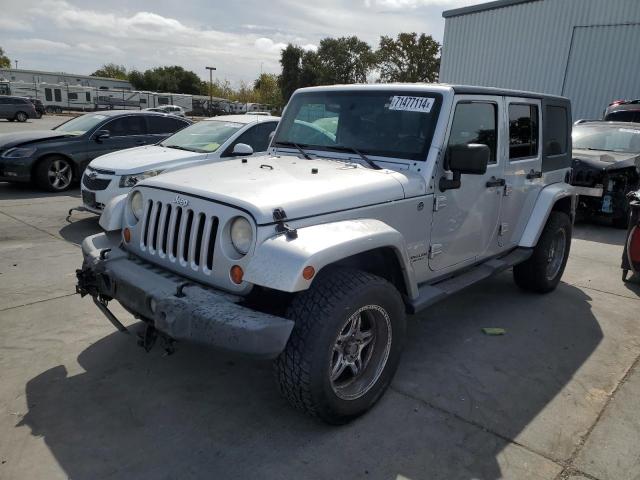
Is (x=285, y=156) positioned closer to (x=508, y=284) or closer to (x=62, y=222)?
(x=508, y=284)

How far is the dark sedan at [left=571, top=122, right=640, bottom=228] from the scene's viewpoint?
27.0ft

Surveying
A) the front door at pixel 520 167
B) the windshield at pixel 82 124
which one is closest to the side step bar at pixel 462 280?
the front door at pixel 520 167

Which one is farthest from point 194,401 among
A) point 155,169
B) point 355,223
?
point 155,169

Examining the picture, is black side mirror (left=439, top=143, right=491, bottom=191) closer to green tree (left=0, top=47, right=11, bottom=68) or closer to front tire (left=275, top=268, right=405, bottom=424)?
front tire (left=275, top=268, right=405, bottom=424)

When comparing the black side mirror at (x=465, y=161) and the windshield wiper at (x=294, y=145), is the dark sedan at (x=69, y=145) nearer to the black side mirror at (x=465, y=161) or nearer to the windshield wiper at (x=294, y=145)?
the windshield wiper at (x=294, y=145)

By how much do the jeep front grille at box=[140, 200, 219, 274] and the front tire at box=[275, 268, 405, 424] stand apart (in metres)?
0.59

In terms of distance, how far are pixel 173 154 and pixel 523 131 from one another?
16.5ft

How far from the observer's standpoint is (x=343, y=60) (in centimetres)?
6125

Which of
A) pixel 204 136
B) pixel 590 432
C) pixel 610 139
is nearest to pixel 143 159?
pixel 204 136

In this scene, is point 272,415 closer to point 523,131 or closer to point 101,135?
point 523,131

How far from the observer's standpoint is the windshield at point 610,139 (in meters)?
9.27

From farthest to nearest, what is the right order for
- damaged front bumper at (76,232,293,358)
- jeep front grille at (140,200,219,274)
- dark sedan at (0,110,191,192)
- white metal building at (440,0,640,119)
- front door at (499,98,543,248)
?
1. white metal building at (440,0,640,119)
2. dark sedan at (0,110,191,192)
3. front door at (499,98,543,248)
4. jeep front grille at (140,200,219,274)
5. damaged front bumper at (76,232,293,358)

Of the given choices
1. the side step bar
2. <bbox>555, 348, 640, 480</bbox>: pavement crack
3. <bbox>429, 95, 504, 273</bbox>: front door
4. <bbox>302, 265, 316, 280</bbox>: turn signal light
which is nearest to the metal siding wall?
the side step bar

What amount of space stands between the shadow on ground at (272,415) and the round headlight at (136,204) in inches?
40.5
